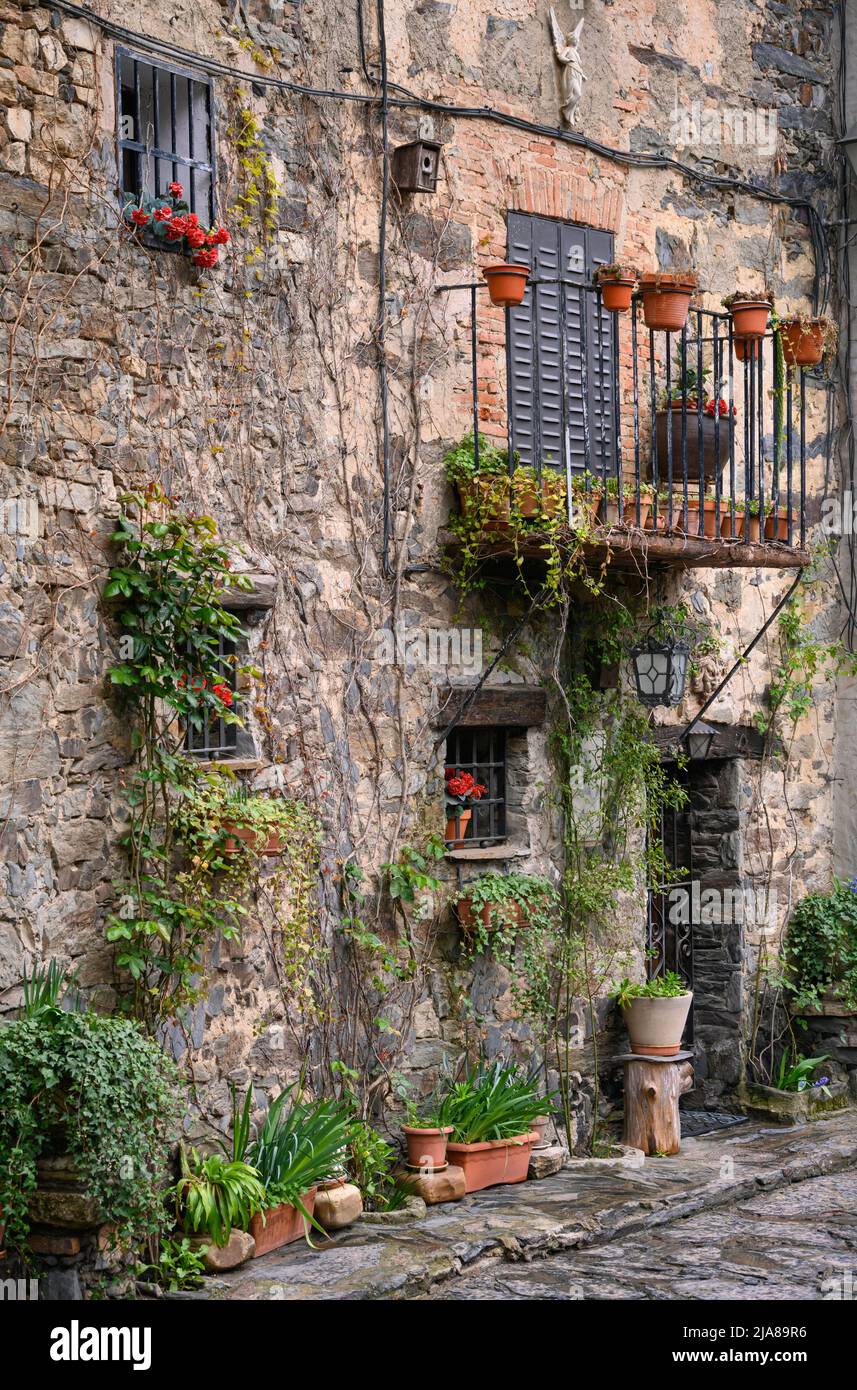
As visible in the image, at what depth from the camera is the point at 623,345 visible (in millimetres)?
10141

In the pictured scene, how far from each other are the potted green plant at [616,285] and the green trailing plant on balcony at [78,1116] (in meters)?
4.80

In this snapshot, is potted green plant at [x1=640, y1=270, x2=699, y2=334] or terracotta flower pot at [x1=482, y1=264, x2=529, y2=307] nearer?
terracotta flower pot at [x1=482, y1=264, x2=529, y2=307]

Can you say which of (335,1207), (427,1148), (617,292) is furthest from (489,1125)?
(617,292)

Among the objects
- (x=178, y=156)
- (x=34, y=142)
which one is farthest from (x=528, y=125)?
(x=34, y=142)

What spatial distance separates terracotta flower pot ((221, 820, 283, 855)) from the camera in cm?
757

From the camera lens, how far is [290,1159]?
7660mm

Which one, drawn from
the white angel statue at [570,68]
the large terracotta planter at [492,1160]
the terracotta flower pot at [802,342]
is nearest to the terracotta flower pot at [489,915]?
the large terracotta planter at [492,1160]

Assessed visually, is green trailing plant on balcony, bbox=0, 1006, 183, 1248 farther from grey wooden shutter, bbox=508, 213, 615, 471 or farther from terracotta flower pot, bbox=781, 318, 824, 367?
terracotta flower pot, bbox=781, 318, 824, 367

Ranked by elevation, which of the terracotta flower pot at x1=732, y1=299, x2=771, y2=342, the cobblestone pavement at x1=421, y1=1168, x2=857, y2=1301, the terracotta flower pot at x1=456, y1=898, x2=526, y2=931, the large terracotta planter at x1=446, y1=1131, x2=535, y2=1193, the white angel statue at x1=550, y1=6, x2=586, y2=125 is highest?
the white angel statue at x1=550, y1=6, x2=586, y2=125

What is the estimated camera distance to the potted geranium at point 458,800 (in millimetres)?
9055

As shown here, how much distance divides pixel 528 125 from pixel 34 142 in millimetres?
3323

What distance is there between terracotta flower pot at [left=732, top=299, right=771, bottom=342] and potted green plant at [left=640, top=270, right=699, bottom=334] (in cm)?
41

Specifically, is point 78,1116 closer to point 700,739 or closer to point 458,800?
point 458,800

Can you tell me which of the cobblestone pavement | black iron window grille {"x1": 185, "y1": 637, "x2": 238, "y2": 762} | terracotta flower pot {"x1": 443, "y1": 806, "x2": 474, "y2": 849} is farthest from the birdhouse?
the cobblestone pavement
